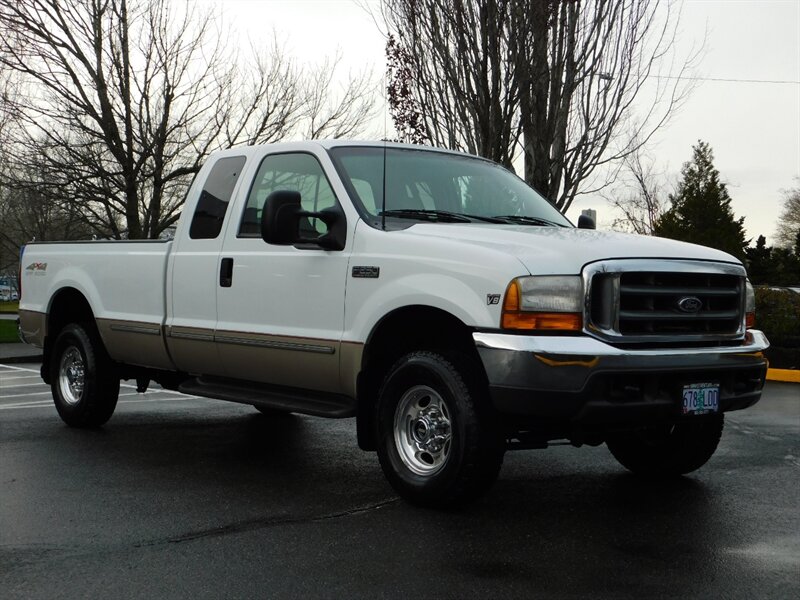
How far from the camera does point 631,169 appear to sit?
58812 millimetres

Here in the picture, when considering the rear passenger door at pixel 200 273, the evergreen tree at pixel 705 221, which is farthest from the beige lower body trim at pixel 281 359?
the evergreen tree at pixel 705 221

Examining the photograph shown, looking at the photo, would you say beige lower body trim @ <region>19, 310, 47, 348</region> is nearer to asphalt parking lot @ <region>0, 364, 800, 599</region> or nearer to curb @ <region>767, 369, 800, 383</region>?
asphalt parking lot @ <region>0, 364, 800, 599</region>

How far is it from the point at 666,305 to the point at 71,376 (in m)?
5.42

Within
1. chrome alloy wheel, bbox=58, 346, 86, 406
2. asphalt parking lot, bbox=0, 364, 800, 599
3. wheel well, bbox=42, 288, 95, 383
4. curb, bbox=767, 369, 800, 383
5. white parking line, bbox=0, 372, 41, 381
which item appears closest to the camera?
asphalt parking lot, bbox=0, 364, 800, 599

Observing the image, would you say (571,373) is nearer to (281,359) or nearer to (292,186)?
(281,359)

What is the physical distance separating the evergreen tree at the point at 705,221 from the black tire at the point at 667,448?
191 feet

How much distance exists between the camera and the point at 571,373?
497cm

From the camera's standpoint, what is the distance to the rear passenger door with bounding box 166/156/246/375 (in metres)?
7.01

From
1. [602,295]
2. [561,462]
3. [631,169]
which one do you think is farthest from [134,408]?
[631,169]

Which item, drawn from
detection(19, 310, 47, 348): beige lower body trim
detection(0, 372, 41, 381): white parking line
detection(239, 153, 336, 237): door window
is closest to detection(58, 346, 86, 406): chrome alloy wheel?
detection(19, 310, 47, 348): beige lower body trim

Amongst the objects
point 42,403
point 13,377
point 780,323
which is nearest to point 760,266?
point 780,323

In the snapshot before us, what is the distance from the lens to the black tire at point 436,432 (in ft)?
17.4

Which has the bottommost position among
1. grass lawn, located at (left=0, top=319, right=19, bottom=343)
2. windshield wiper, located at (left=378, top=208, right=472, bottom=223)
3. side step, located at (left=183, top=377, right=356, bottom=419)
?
grass lawn, located at (left=0, top=319, right=19, bottom=343)

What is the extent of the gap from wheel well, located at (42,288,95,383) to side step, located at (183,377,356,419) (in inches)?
71.0
